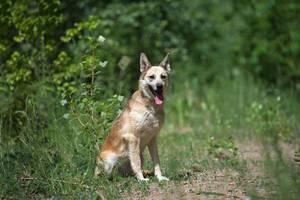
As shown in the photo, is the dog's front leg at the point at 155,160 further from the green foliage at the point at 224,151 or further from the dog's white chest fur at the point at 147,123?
the green foliage at the point at 224,151

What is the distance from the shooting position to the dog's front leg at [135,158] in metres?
8.30

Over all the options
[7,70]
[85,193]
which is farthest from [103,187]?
[7,70]

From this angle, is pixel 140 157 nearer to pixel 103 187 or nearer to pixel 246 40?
pixel 103 187

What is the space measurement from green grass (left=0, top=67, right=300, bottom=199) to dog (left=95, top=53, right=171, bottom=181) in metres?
0.17

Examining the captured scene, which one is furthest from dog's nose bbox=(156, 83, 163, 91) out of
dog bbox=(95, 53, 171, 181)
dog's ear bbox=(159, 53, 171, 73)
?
dog's ear bbox=(159, 53, 171, 73)

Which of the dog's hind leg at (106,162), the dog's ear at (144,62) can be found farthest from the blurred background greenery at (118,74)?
the dog's ear at (144,62)

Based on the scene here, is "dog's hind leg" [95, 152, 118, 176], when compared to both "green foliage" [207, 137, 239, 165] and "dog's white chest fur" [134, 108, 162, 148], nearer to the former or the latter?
"dog's white chest fur" [134, 108, 162, 148]

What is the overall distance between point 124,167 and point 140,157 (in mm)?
266

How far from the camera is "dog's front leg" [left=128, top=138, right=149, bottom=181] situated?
8.30 meters

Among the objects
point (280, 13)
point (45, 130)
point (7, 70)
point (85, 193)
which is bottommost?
point (85, 193)

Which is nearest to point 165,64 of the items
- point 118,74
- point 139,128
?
point 139,128

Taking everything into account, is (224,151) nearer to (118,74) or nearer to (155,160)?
(155,160)

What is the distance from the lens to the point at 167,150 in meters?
10.7

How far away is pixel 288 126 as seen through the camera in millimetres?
11922
